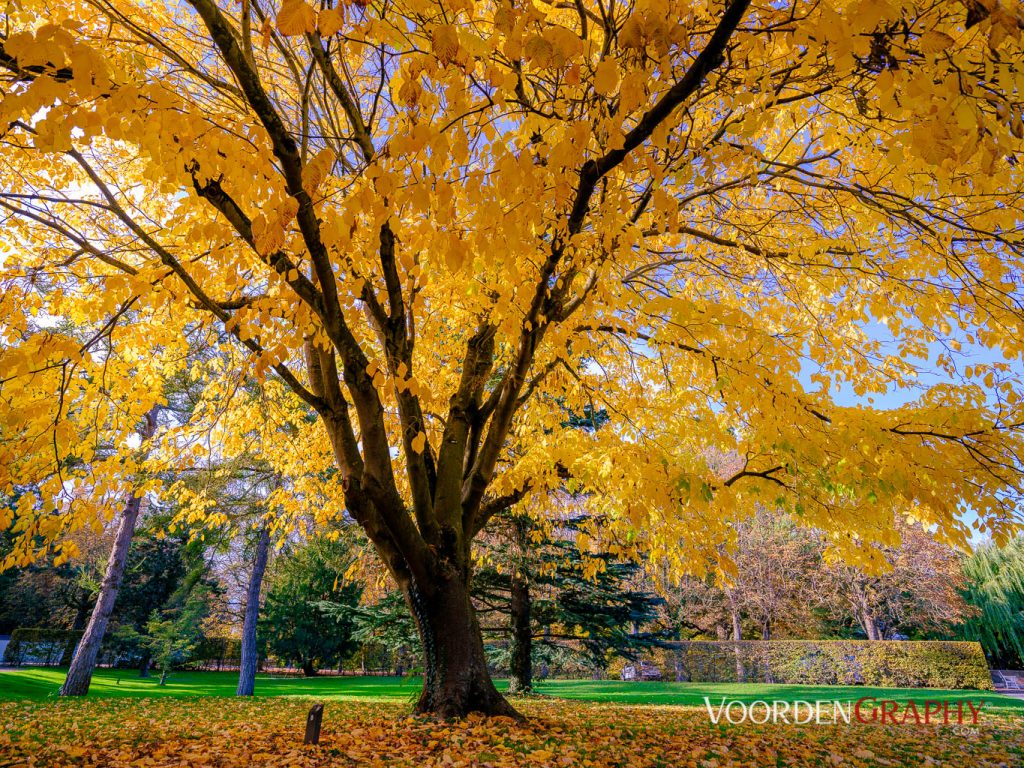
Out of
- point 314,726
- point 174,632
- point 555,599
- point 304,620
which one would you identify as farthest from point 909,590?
point 174,632

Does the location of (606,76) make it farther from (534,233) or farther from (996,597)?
(996,597)

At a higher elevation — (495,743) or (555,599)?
(555,599)

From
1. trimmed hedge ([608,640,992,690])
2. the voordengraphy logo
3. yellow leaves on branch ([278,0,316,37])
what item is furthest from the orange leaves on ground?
trimmed hedge ([608,640,992,690])

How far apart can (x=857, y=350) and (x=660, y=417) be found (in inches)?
85.1

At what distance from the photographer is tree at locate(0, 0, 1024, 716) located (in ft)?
7.30

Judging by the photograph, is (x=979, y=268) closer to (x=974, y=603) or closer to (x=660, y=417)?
(x=660, y=417)

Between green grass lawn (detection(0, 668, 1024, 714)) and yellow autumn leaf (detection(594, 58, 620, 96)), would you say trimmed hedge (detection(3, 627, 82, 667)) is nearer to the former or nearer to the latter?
green grass lawn (detection(0, 668, 1024, 714))

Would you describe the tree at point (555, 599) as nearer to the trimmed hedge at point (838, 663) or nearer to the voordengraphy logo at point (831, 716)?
the voordengraphy logo at point (831, 716)

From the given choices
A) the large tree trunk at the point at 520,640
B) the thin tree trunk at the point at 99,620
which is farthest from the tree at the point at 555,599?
the thin tree trunk at the point at 99,620

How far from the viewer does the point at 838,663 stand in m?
17.2

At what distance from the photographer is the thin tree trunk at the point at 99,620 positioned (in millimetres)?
10172

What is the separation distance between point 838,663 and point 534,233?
20.0 meters

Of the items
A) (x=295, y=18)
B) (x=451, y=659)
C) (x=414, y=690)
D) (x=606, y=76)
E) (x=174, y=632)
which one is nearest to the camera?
(x=295, y=18)

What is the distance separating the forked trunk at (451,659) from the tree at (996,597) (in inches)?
983
